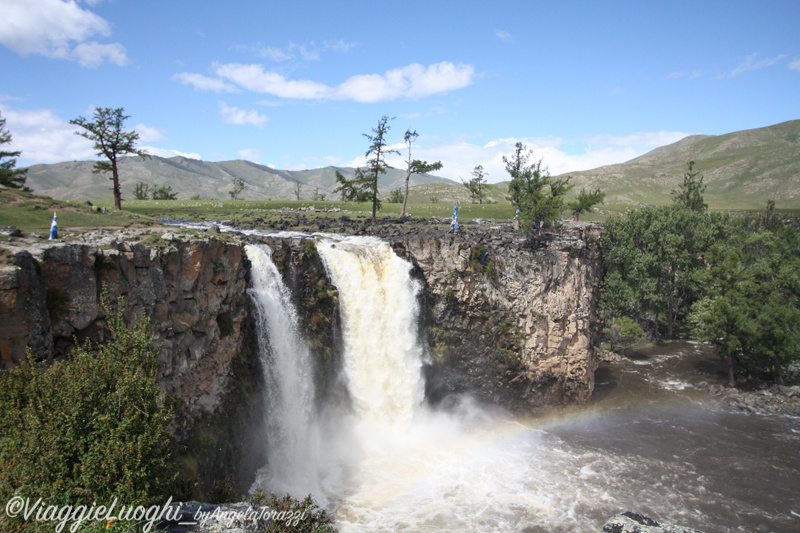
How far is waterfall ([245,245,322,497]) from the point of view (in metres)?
23.6

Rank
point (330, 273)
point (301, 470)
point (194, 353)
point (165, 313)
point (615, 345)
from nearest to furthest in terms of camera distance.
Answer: point (165, 313)
point (194, 353)
point (301, 470)
point (330, 273)
point (615, 345)

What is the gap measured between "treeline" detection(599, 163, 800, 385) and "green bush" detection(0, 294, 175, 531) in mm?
38636

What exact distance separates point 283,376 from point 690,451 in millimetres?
25532

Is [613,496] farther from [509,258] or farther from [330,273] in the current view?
[330,273]

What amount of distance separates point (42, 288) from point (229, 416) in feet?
34.7

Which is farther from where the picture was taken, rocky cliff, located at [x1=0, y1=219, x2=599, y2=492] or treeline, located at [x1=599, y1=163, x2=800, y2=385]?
treeline, located at [x1=599, y1=163, x2=800, y2=385]

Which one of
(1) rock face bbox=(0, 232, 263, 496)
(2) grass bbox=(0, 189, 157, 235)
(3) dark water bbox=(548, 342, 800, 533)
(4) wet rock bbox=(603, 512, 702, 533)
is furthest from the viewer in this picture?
(3) dark water bbox=(548, 342, 800, 533)

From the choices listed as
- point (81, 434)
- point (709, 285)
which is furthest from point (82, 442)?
point (709, 285)

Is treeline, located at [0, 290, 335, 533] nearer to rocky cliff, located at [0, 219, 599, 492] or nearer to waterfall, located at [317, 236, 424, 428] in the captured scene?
rocky cliff, located at [0, 219, 599, 492]

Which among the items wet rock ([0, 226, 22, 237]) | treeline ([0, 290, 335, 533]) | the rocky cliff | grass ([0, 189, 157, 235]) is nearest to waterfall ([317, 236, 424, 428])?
the rocky cliff

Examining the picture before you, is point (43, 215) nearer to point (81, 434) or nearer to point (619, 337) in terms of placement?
point (81, 434)

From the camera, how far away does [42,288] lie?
13945 millimetres

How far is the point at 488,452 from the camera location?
26.6 meters

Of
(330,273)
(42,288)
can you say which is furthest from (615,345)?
(42,288)
